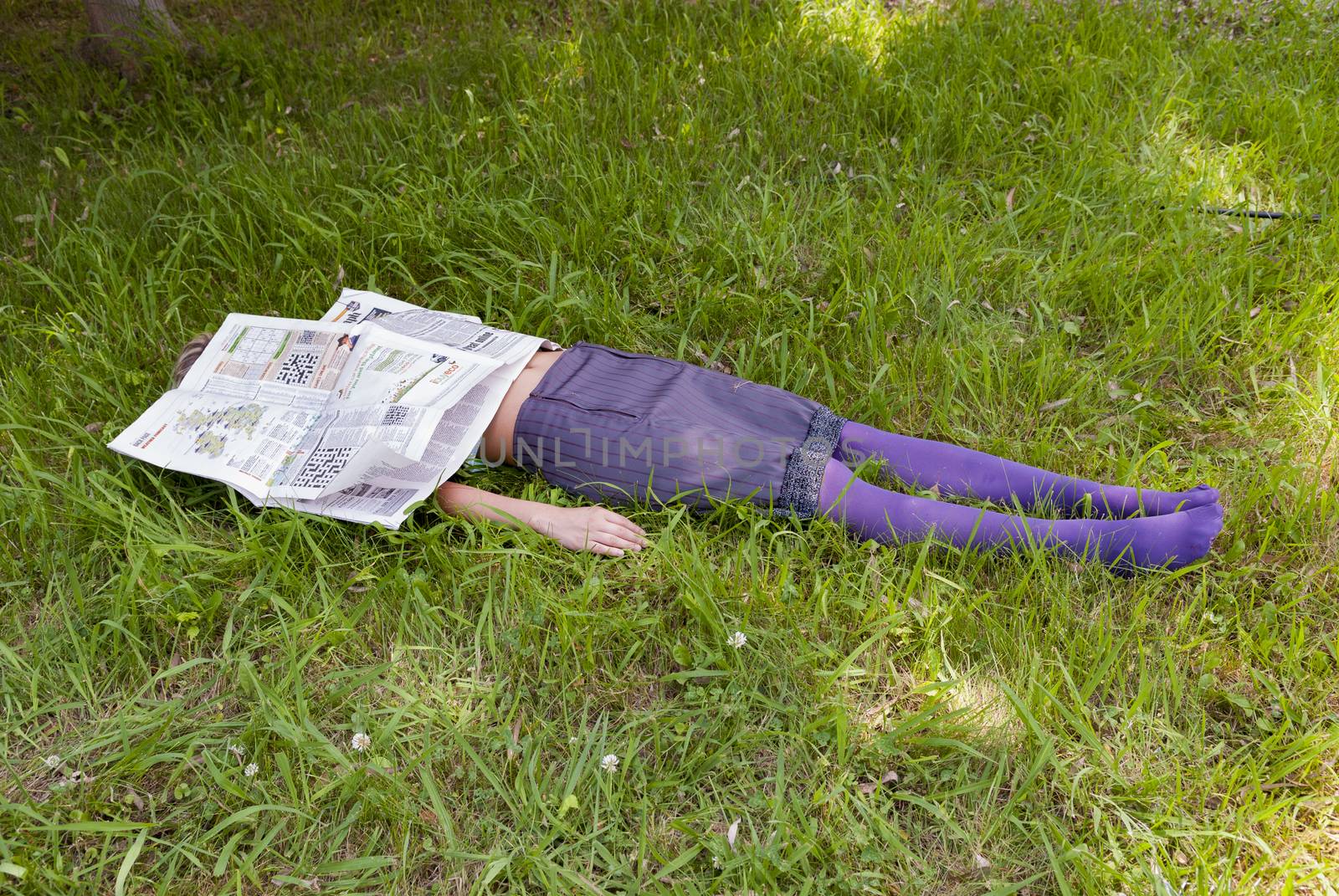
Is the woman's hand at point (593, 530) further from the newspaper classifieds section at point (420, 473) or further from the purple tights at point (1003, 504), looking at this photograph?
the purple tights at point (1003, 504)

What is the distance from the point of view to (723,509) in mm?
2479

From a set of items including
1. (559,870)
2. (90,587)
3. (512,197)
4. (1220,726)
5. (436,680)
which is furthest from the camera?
(512,197)

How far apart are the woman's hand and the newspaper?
1.10 feet

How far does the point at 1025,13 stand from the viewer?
14.1 ft

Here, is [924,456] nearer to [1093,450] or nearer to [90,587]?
[1093,450]

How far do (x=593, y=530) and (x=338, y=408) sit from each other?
917mm

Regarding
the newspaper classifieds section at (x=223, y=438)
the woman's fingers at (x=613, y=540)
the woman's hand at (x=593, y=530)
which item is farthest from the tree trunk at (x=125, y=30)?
the woman's fingers at (x=613, y=540)

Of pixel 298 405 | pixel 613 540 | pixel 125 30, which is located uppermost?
pixel 125 30

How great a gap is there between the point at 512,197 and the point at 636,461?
1.66 m

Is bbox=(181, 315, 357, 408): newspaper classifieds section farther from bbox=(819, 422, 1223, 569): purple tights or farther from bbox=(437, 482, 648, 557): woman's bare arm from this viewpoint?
bbox=(819, 422, 1223, 569): purple tights

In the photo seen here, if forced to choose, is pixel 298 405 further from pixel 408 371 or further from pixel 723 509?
pixel 723 509

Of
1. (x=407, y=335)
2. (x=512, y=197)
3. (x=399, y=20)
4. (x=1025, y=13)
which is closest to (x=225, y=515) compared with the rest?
(x=407, y=335)

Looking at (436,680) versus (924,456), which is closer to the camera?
(436,680)

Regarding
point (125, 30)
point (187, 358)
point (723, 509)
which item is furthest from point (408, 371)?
point (125, 30)
